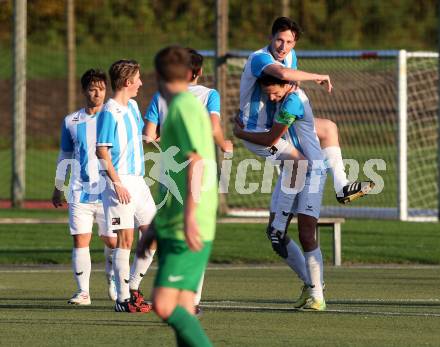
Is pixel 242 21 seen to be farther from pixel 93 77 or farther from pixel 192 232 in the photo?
pixel 192 232

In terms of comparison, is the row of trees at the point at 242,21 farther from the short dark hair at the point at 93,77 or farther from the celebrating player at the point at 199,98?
the celebrating player at the point at 199,98

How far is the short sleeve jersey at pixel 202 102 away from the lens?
1110 centimetres

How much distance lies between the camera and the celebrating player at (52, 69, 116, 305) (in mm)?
11953

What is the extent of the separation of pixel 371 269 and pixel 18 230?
656 cm

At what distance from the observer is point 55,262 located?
16.2 m

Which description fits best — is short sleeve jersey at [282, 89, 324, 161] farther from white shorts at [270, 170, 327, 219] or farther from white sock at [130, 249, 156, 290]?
white sock at [130, 249, 156, 290]

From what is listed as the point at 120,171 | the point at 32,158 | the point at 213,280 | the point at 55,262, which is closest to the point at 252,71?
the point at 120,171

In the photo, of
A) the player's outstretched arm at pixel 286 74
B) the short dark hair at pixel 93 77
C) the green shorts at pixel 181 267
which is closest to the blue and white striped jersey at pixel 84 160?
the short dark hair at pixel 93 77

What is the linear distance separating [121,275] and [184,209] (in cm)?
398

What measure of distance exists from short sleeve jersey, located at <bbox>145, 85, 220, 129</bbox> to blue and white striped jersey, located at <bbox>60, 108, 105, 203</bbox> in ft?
3.11

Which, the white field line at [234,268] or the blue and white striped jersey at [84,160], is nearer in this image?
the blue and white striped jersey at [84,160]

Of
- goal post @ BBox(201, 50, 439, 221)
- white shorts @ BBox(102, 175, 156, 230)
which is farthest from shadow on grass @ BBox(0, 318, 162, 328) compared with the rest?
goal post @ BBox(201, 50, 439, 221)

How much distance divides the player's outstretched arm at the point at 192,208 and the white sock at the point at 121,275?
3860 mm

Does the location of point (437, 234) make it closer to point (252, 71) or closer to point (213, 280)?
point (213, 280)
